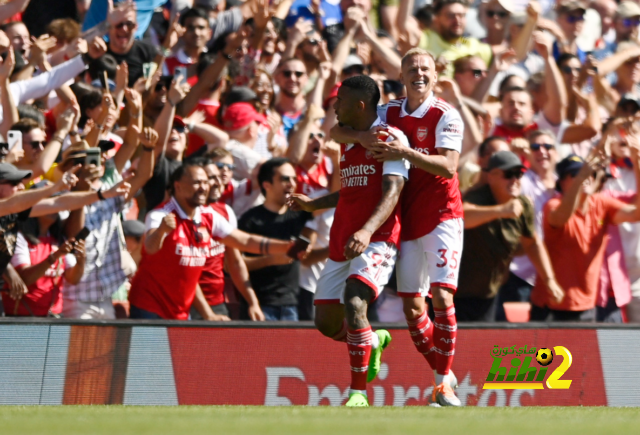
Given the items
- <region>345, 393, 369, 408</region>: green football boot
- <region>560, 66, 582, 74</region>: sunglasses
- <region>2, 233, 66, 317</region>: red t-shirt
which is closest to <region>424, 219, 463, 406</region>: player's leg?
<region>345, 393, 369, 408</region>: green football boot

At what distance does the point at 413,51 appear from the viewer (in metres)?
6.87

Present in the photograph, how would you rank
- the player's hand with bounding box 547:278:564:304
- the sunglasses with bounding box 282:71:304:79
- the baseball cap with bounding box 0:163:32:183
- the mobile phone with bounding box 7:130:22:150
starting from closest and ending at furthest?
1. the baseball cap with bounding box 0:163:32:183
2. the mobile phone with bounding box 7:130:22:150
3. the player's hand with bounding box 547:278:564:304
4. the sunglasses with bounding box 282:71:304:79

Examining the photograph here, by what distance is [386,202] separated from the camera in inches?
257

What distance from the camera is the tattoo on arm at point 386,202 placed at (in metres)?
6.45

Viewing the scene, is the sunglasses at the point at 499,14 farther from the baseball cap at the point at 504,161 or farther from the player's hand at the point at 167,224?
the player's hand at the point at 167,224

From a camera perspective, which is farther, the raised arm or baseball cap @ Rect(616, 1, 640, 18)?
baseball cap @ Rect(616, 1, 640, 18)

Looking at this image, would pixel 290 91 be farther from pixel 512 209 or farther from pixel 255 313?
pixel 512 209

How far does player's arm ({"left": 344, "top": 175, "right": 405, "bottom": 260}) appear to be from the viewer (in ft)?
20.8

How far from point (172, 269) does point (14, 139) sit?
173cm

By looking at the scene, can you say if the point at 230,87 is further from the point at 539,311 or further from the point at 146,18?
the point at 539,311

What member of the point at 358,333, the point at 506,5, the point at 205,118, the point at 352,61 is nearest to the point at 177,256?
the point at 358,333

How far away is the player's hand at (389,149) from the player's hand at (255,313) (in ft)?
8.96

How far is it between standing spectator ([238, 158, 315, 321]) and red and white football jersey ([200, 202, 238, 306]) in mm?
247

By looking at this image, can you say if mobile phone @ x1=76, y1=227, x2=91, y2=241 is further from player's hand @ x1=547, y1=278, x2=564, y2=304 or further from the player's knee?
player's hand @ x1=547, y1=278, x2=564, y2=304
